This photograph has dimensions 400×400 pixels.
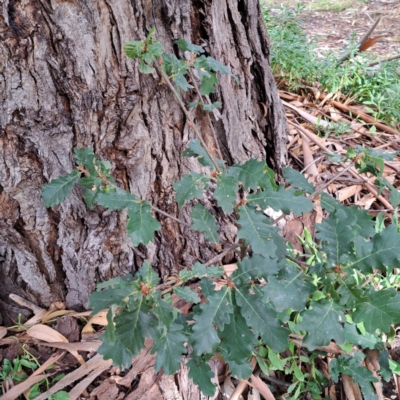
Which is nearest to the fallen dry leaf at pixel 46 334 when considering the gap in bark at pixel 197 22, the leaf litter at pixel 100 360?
the leaf litter at pixel 100 360

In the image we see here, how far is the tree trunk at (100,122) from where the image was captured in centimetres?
118

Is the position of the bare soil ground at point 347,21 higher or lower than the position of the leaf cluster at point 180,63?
lower

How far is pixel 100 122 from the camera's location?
132 centimetres

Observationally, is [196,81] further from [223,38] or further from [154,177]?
[154,177]

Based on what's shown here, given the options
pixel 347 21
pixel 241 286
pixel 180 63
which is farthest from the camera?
pixel 347 21

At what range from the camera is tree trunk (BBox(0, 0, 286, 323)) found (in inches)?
46.3

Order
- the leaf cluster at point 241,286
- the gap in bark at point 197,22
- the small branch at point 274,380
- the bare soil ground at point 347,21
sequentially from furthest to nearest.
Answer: the bare soil ground at point 347,21, the small branch at point 274,380, the gap in bark at point 197,22, the leaf cluster at point 241,286

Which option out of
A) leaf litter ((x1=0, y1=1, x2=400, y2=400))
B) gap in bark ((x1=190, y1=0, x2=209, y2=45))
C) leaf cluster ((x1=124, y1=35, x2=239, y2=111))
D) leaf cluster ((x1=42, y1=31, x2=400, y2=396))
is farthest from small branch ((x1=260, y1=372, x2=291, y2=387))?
gap in bark ((x1=190, y1=0, x2=209, y2=45))

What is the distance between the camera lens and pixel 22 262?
1.55 m

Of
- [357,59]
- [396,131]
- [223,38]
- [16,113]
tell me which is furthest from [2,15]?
[357,59]

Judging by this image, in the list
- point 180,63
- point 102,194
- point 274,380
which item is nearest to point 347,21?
point 180,63

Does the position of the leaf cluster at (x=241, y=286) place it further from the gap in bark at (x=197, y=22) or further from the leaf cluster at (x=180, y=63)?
the gap in bark at (x=197, y=22)

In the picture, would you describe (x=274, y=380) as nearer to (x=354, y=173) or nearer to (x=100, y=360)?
(x=100, y=360)

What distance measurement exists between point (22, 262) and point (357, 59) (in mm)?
2576
